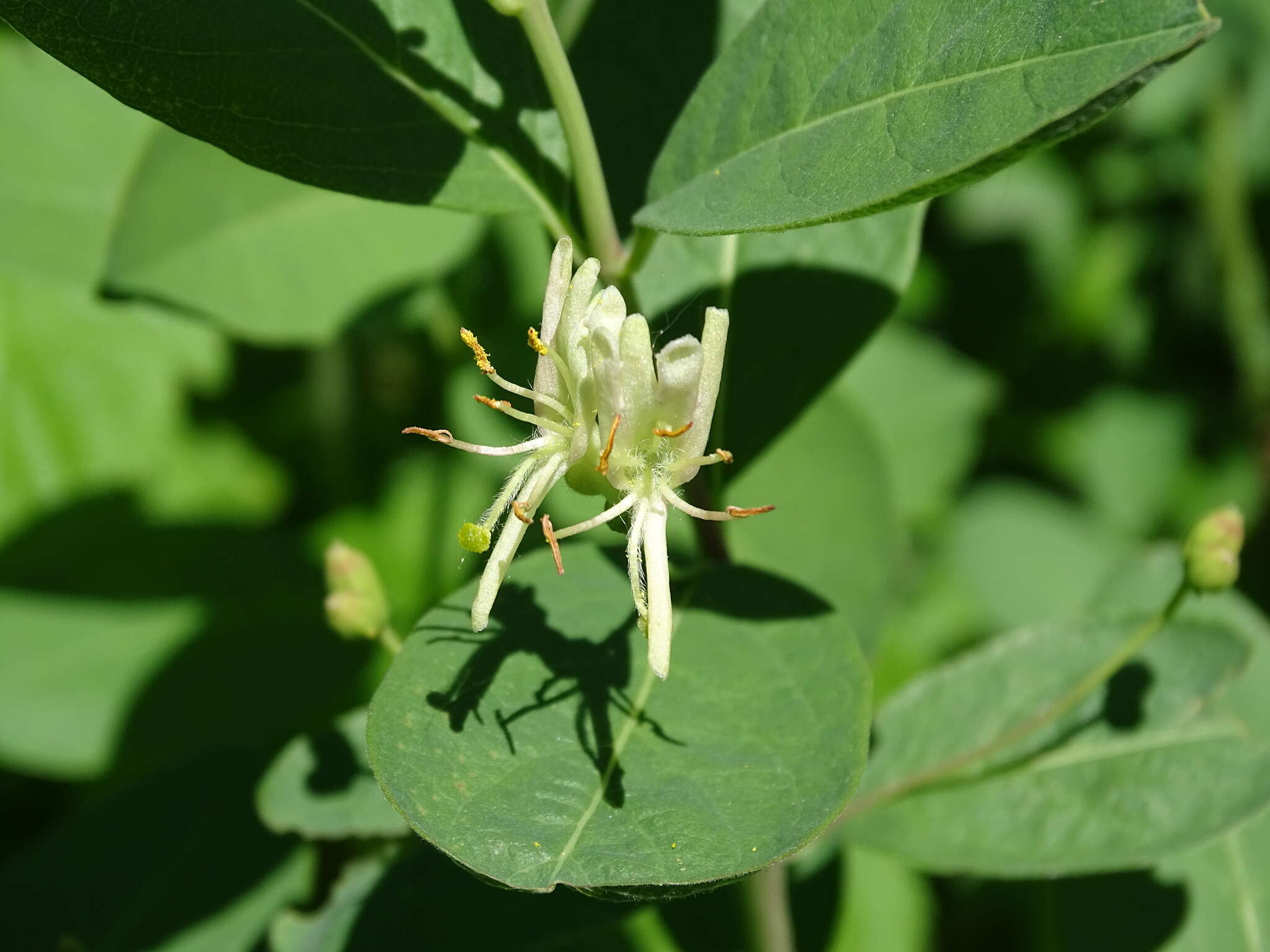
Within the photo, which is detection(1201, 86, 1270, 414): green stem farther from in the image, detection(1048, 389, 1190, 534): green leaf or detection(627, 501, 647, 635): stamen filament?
detection(627, 501, 647, 635): stamen filament

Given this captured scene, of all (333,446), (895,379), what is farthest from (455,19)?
(895,379)

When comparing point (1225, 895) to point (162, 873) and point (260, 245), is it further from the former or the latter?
point (260, 245)

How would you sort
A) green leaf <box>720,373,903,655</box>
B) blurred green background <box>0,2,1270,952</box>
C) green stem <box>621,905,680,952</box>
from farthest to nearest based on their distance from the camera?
green stem <box>621,905,680,952</box> < green leaf <box>720,373,903,655</box> < blurred green background <box>0,2,1270,952</box>

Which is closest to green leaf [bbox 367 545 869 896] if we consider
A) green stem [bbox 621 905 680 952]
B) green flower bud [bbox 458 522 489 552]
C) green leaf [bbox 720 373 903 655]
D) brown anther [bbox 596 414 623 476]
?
green flower bud [bbox 458 522 489 552]

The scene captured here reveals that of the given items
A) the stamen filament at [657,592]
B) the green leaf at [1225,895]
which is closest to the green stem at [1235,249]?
the green leaf at [1225,895]

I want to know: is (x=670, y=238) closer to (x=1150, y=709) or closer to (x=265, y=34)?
(x=265, y=34)

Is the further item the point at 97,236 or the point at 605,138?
the point at 97,236
